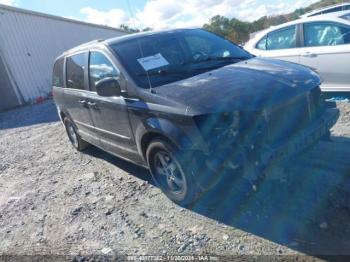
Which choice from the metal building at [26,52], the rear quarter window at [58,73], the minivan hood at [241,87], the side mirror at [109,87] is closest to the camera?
the minivan hood at [241,87]

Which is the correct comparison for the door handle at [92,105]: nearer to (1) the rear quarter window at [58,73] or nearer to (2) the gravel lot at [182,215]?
(2) the gravel lot at [182,215]

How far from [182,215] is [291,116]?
1579 millimetres

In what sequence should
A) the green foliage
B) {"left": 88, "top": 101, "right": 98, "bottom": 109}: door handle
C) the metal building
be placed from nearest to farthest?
{"left": 88, "top": 101, "right": 98, "bottom": 109}: door handle < the metal building < the green foliage

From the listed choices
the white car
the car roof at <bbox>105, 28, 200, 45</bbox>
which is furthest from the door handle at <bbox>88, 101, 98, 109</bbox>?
the white car

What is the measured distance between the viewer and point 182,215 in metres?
3.77

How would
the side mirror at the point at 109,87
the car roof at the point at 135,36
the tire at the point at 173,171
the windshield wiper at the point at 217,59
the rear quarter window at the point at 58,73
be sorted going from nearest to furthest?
the tire at the point at 173,171, the side mirror at the point at 109,87, the windshield wiper at the point at 217,59, the car roof at the point at 135,36, the rear quarter window at the point at 58,73

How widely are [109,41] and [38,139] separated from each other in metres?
4.97

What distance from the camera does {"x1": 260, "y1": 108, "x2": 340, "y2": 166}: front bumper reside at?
3.08 meters

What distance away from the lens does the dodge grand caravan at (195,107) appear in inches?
124

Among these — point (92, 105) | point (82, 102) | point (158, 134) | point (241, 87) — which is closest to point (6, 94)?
point (82, 102)

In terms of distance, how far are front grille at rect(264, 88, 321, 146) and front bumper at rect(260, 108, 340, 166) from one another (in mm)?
69

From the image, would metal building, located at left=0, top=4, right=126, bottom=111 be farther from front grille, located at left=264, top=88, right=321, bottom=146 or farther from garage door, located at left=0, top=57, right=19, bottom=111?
front grille, located at left=264, top=88, right=321, bottom=146

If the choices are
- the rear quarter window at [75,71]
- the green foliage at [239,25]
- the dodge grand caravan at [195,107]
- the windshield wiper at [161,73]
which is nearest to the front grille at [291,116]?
the dodge grand caravan at [195,107]

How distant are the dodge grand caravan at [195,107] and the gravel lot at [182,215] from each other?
372 mm
